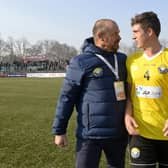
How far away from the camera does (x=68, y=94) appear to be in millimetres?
3936

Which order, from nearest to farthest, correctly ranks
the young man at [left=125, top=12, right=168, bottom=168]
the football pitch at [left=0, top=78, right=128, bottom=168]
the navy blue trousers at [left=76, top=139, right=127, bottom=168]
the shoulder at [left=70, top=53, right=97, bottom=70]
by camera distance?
1. the young man at [left=125, top=12, right=168, bottom=168]
2. the shoulder at [left=70, top=53, right=97, bottom=70]
3. the navy blue trousers at [left=76, top=139, right=127, bottom=168]
4. the football pitch at [left=0, top=78, right=128, bottom=168]

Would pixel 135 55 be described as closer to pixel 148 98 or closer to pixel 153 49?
pixel 153 49

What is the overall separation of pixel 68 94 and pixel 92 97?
0.22m

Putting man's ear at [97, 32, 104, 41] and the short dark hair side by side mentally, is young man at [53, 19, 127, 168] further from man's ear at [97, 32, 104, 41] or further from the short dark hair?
the short dark hair

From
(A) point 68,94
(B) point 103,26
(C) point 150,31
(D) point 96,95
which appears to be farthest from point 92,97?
(C) point 150,31

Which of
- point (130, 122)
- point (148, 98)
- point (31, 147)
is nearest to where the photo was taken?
point (148, 98)

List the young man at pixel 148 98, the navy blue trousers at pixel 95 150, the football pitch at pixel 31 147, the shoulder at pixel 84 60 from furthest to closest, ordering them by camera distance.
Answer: the football pitch at pixel 31 147 → the navy blue trousers at pixel 95 150 → the shoulder at pixel 84 60 → the young man at pixel 148 98

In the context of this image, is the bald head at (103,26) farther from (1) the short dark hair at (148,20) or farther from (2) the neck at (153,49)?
(2) the neck at (153,49)

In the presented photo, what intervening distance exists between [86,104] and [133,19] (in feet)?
2.85

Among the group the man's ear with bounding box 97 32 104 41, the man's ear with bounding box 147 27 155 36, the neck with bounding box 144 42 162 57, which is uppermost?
the man's ear with bounding box 147 27 155 36

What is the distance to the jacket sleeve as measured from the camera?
12.8 feet

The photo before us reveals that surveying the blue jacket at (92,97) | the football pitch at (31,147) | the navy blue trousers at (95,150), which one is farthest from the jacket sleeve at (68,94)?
the football pitch at (31,147)

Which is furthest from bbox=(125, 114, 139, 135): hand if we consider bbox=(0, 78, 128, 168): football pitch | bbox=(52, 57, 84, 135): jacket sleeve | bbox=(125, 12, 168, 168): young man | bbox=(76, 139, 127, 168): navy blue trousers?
bbox=(0, 78, 128, 168): football pitch

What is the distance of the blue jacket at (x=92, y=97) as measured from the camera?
12.7 feet
